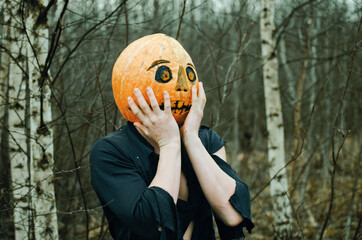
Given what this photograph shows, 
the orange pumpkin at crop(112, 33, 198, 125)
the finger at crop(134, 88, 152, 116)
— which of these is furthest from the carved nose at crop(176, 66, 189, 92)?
the finger at crop(134, 88, 152, 116)

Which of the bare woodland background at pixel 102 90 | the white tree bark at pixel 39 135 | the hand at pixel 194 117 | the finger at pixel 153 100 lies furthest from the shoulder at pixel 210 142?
the white tree bark at pixel 39 135

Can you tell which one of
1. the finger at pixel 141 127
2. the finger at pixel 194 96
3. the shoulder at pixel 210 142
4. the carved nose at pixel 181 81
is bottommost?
the shoulder at pixel 210 142

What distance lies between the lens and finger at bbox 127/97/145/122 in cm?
188

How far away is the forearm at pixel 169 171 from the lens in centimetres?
170

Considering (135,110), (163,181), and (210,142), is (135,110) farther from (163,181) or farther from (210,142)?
(210,142)

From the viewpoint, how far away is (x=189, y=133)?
195 centimetres

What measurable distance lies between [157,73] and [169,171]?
0.59m

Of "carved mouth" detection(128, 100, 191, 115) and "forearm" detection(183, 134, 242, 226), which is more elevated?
"carved mouth" detection(128, 100, 191, 115)

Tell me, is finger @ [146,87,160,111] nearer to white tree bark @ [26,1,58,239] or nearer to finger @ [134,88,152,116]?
finger @ [134,88,152,116]

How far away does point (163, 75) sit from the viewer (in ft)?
6.42

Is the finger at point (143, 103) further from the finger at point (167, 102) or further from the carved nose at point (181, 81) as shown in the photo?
the carved nose at point (181, 81)

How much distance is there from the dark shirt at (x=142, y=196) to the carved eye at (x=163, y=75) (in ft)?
1.09

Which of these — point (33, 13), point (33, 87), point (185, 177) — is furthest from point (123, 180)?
point (33, 13)

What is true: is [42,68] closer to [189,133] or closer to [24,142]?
[24,142]
